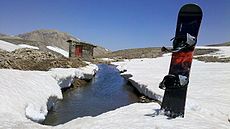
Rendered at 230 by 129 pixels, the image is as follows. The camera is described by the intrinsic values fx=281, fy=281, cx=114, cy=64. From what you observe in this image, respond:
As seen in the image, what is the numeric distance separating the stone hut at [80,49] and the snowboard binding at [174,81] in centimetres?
4814

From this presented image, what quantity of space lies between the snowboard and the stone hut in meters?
48.1

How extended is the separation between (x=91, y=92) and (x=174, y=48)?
1317 centimetres

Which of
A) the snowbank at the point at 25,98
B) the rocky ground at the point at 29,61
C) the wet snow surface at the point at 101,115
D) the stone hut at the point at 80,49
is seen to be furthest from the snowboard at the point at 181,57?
the stone hut at the point at 80,49

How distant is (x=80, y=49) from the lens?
2298 inches

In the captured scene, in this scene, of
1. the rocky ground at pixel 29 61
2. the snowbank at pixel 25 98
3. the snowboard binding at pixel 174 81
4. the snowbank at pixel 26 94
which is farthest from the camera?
the rocky ground at pixel 29 61

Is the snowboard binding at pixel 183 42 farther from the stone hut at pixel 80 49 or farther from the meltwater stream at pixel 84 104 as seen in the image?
the stone hut at pixel 80 49

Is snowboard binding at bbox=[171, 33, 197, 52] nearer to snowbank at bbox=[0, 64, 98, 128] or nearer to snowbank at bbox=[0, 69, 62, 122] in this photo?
snowbank at bbox=[0, 64, 98, 128]

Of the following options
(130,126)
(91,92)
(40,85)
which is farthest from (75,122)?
(91,92)

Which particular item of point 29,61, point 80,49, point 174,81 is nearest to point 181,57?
point 174,81

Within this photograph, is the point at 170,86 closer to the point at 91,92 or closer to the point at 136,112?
the point at 136,112

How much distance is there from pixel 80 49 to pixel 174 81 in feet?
170

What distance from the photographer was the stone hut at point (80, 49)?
55062 mm

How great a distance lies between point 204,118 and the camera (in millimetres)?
8125

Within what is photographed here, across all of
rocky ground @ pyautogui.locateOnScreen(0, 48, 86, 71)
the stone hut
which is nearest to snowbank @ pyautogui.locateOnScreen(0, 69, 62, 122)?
rocky ground @ pyautogui.locateOnScreen(0, 48, 86, 71)
